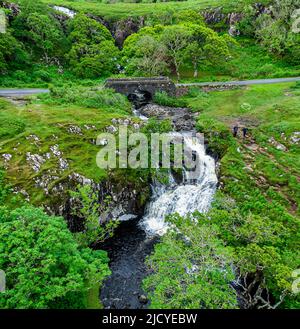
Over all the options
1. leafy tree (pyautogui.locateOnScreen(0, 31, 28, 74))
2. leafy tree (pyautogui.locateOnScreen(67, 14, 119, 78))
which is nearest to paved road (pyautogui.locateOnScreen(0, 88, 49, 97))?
leafy tree (pyautogui.locateOnScreen(0, 31, 28, 74))

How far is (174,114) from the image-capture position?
154ft

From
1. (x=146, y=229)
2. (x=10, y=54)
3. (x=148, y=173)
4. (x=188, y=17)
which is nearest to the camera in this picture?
(x=146, y=229)

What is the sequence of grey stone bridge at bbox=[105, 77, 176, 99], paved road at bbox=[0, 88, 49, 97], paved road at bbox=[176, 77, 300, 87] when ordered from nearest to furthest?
paved road at bbox=[0, 88, 49, 97] < grey stone bridge at bbox=[105, 77, 176, 99] < paved road at bbox=[176, 77, 300, 87]

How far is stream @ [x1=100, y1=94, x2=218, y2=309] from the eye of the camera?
73.9 ft

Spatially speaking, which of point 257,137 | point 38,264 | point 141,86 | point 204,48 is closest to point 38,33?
point 141,86

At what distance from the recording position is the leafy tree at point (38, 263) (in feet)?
51.5

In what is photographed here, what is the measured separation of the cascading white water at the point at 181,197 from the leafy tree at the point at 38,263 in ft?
38.9

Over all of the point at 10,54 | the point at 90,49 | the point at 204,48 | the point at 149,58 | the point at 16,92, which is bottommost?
the point at 16,92

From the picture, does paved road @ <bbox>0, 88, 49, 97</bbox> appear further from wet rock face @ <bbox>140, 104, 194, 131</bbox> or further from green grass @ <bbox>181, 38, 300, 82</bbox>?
green grass @ <bbox>181, 38, 300, 82</bbox>

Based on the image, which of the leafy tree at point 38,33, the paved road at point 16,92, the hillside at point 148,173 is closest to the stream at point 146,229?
the hillside at point 148,173

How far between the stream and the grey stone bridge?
1703 centimetres

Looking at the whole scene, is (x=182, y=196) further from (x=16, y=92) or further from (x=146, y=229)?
(x=16, y=92)

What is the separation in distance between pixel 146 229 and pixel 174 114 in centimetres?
2294

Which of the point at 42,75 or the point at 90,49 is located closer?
the point at 42,75
